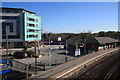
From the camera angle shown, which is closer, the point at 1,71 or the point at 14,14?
the point at 1,71

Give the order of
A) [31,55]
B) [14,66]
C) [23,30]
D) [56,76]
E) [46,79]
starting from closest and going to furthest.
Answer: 1. [46,79]
2. [56,76]
3. [14,66]
4. [31,55]
5. [23,30]

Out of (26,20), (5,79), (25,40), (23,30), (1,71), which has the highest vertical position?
(26,20)

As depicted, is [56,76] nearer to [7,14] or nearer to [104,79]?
[104,79]

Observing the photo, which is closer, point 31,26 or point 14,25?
point 14,25

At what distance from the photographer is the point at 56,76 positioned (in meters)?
18.4

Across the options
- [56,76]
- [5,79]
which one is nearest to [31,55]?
[5,79]

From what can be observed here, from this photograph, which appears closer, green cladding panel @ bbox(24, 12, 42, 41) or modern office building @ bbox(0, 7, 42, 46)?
modern office building @ bbox(0, 7, 42, 46)

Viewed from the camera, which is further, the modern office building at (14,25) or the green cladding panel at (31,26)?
the green cladding panel at (31,26)

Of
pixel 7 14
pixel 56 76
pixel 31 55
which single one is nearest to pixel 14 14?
pixel 7 14

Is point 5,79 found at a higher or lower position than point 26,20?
lower

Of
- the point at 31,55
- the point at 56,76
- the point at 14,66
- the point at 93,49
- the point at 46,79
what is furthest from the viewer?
the point at 93,49

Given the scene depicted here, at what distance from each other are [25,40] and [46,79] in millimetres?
48629

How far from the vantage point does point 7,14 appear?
208 feet

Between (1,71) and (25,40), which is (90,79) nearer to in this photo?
(1,71)
